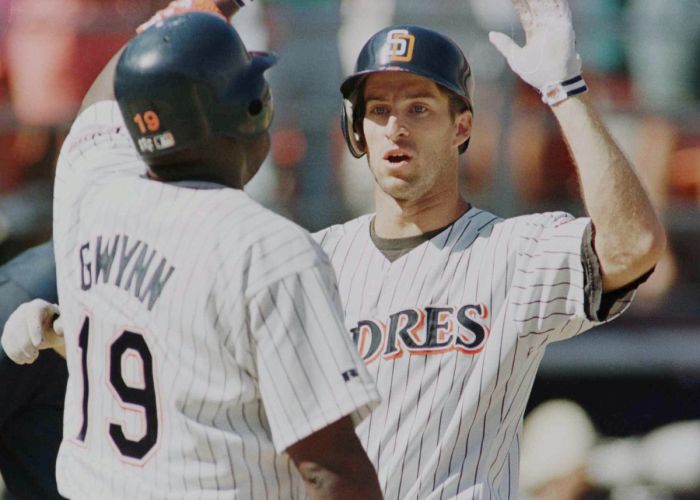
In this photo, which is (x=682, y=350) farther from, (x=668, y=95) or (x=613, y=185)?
(x=613, y=185)

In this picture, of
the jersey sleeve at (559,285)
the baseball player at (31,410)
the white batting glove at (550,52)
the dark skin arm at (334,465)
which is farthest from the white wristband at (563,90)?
the baseball player at (31,410)

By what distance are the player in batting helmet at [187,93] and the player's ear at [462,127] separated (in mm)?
1133

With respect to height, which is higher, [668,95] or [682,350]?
[668,95]

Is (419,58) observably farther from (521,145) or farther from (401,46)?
(521,145)

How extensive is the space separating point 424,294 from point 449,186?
1.10ft

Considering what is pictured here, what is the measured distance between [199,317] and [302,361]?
0.62 ft

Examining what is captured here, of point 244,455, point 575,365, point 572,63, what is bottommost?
point 575,365

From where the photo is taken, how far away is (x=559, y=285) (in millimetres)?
3105

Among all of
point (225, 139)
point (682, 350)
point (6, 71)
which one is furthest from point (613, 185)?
point (6, 71)

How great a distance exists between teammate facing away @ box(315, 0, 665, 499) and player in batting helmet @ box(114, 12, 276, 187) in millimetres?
918

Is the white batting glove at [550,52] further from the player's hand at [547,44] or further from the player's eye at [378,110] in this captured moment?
the player's eye at [378,110]

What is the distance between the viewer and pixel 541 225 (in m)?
3.26

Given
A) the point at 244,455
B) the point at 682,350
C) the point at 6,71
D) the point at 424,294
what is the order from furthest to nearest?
the point at 6,71 → the point at 682,350 → the point at 424,294 → the point at 244,455

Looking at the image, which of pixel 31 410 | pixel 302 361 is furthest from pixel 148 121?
pixel 31 410
